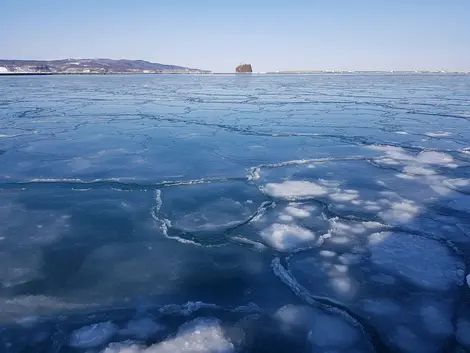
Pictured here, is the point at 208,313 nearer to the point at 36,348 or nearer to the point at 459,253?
the point at 36,348

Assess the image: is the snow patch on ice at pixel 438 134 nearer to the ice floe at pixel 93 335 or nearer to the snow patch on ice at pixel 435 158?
the snow patch on ice at pixel 435 158

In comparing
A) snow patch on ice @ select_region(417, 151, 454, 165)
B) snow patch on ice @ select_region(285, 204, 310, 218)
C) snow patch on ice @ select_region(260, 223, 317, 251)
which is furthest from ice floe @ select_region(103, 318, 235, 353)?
snow patch on ice @ select_region(417, 151, 454, 165)

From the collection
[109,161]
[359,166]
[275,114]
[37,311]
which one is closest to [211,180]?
[109,161]

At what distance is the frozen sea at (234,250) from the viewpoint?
8.07ft

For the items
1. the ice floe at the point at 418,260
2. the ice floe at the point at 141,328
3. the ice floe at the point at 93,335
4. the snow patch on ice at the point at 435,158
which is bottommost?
the ice floe at the point at 93,335

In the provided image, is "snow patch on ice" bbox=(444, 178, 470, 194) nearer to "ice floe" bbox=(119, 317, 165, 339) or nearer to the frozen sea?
the frozen sea

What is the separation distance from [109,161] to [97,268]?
367cm

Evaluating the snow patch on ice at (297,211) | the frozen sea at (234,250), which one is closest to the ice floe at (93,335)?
the frozen sea at (234,250)

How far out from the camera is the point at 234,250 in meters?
3.48

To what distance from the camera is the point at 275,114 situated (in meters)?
13.1

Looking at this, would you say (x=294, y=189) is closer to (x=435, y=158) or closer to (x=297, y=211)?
(x=297, y=211)

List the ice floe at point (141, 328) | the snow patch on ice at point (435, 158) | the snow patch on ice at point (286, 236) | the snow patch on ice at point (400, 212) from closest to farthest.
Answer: the ice floe at point (141, 328) < the snow patch on ice at point (286, 236) < the snow patch on ice at point (400, 212) < the snow patch on ice at point (435, 158)

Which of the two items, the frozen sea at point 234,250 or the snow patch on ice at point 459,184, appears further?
the snow patch on ice at point 459,184

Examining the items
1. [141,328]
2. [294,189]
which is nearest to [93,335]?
[141,328]
